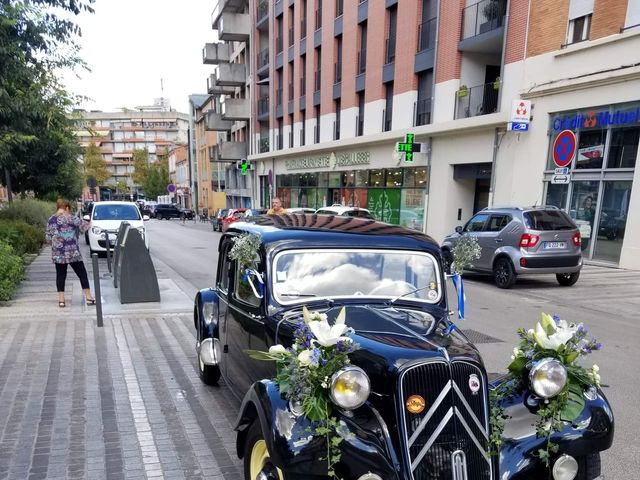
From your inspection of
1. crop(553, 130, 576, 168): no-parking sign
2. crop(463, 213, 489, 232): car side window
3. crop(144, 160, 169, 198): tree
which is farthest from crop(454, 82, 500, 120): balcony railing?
crop(144, 160, 169, 198): tree

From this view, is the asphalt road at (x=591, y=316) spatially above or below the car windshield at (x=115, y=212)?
below

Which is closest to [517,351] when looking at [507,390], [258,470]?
[507,390]

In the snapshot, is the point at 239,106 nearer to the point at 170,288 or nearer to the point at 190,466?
the point at 170,288

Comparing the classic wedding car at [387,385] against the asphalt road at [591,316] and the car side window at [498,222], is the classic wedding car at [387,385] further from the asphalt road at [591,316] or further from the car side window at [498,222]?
the car side window at [498,222]

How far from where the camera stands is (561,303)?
8.69 metres

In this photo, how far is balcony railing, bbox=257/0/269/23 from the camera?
34156mm

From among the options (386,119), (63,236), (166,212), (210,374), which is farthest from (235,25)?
(210,374)

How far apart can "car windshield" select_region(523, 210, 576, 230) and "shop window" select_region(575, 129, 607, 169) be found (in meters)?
4.30

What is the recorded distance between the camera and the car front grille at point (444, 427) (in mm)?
2205

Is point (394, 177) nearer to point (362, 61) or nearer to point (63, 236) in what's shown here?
point (362, 61)

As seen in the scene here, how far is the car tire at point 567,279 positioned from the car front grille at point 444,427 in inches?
368

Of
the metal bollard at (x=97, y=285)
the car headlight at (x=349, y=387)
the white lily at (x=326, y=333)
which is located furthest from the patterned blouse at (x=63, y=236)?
the car headlight at (x=349, y=387)

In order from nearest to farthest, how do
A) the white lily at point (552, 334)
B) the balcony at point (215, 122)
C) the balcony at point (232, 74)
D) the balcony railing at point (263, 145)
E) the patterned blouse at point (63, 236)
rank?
the white lily at point (552, 334)
the patterned blouse at point (63, 236)
the balcony railing at point (263, 145)
the balcony at point (232, 74)
the balcony at point (215, 122)

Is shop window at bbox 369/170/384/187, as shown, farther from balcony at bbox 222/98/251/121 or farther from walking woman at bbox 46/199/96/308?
balcony at bbox 222/98/251/121
